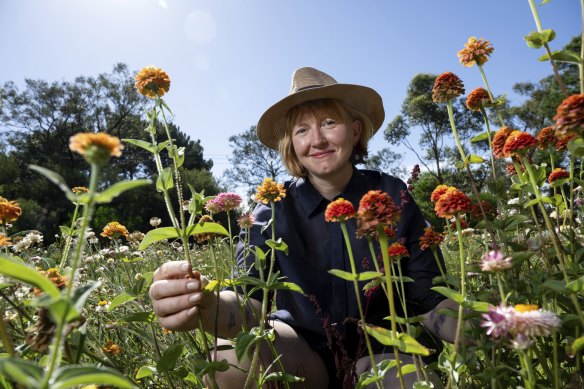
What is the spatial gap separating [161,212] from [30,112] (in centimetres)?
994

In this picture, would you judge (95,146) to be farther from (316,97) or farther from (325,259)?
(316,97)

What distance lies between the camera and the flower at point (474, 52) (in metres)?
1.21

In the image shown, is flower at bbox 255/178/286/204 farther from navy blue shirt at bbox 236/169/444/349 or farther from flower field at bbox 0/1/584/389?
navy blue shirt at bbox 236/169/444/349

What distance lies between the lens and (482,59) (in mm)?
1231

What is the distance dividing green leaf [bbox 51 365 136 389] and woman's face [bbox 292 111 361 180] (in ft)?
4.80

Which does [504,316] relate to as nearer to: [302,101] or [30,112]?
[302,101]

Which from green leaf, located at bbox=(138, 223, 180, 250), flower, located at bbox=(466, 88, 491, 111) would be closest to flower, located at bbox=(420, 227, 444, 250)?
flower, located at bbox=(466, 88, 491, 111)

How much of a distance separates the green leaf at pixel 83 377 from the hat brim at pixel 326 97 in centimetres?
161

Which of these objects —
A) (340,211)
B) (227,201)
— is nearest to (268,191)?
(227,201)

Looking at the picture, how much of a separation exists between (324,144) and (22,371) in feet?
5.08

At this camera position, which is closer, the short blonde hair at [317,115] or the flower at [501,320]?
the flower at [501,320]

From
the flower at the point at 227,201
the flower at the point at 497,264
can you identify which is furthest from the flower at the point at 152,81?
the flower at the point at 497,264

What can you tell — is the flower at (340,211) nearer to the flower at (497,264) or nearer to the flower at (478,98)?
the flower at (497,264)

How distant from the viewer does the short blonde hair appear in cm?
195
